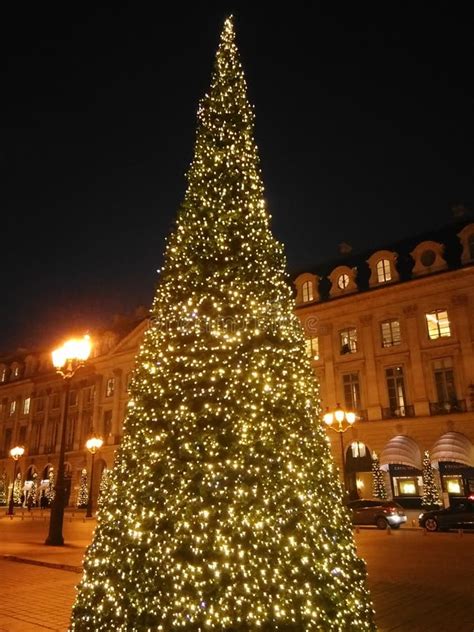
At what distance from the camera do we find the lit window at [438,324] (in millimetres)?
32250

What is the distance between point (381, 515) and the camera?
23016mm

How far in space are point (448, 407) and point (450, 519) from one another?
36.0ft

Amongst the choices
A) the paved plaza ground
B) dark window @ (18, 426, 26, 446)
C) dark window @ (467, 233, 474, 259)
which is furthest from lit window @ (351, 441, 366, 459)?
dark window @ (18, 426, 26, 446)

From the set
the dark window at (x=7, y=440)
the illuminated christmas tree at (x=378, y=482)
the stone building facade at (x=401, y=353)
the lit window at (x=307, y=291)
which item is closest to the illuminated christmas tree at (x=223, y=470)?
the stone building facade at (x=401, y=353)

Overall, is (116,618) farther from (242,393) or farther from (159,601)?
(242,393)

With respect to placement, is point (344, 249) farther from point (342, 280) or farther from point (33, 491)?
point (33, 491)

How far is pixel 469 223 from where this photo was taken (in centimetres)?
3294

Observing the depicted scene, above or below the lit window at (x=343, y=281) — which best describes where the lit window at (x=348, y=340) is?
below

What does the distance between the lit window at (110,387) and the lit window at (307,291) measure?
816 inches

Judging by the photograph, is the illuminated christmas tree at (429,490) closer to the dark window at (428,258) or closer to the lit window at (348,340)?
the lit window at (348,340)

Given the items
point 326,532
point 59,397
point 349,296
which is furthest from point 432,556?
point 59,397

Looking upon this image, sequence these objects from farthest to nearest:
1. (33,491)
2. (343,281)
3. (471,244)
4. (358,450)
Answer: (33,491)
(343,281)
(358,450)
(471,244)

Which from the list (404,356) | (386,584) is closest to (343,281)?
(404,356)

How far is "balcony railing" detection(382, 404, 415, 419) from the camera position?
3219 cm
